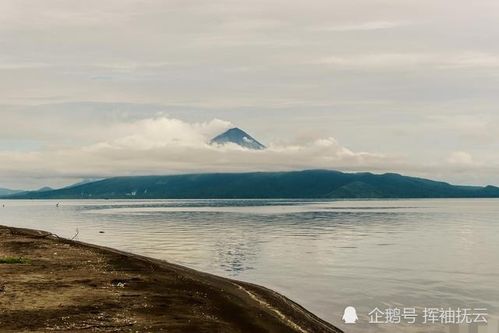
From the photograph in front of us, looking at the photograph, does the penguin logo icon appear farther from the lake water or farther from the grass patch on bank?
the grass patch on bank

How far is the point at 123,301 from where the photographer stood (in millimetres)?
31312

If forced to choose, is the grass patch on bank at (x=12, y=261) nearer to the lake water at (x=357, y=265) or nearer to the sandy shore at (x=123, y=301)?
the sandy shore at (x=123, y=301)

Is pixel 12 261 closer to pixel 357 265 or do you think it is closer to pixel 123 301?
pixel 123 301

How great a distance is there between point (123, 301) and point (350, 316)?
68.6ft

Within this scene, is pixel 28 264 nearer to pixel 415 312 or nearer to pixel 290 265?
pixel 415 312

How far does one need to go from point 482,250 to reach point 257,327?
252ft

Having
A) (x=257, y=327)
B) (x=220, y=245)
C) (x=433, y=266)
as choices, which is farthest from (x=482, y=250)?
(x=257, y=327)

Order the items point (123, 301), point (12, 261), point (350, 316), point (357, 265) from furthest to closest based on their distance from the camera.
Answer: point (357, 265) < point (350, 316) < point (12, 261) < point (123, 301)

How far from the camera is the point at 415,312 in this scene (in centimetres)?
4684

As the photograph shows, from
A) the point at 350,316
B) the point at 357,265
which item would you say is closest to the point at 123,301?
the point at 350,316

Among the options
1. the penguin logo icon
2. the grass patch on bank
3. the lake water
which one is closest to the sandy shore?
the grass patch on bank

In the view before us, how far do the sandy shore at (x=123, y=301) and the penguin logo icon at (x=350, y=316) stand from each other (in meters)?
4.56

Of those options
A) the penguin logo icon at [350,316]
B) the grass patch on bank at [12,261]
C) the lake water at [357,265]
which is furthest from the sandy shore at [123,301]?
the lake water at [357,265]

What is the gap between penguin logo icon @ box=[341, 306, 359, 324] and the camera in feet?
144
